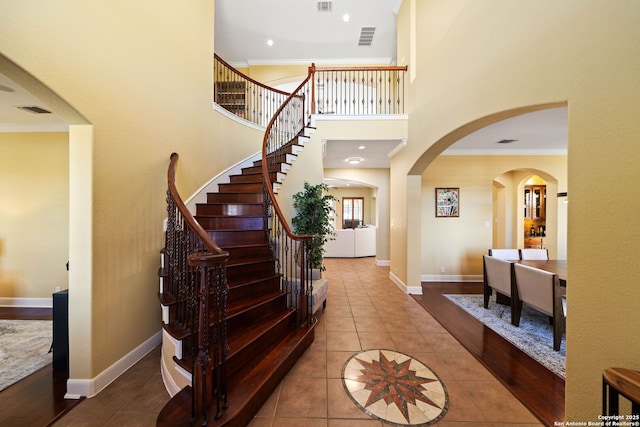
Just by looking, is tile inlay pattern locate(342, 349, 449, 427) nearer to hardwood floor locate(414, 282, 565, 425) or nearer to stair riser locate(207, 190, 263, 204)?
hardwood floor locate(414, 282, 565, 425)

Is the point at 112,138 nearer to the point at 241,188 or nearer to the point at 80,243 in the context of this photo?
the point at 80,243

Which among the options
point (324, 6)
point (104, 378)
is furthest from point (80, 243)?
point (324, 6)

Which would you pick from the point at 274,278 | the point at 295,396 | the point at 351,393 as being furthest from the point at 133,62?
the point at 351,393

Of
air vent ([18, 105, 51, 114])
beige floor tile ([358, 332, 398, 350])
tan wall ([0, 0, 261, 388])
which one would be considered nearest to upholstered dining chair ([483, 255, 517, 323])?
beige floor tile ([358, 332, 398, 350])

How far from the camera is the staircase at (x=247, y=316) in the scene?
1688 millimetres

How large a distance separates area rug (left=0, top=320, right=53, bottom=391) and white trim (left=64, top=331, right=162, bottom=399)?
0.66 m

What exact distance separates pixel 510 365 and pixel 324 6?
6.59 metres

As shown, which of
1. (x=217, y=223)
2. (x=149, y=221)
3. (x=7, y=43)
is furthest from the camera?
(x=217, y=223)

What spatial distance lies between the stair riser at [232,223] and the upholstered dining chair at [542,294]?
11.5ft

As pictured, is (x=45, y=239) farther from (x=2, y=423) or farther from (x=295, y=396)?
(x=295, y=396)

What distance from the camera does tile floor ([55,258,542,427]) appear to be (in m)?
1.76

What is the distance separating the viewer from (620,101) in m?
1.34

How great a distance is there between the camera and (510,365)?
7.91ft

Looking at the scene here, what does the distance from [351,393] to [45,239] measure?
195 inches
